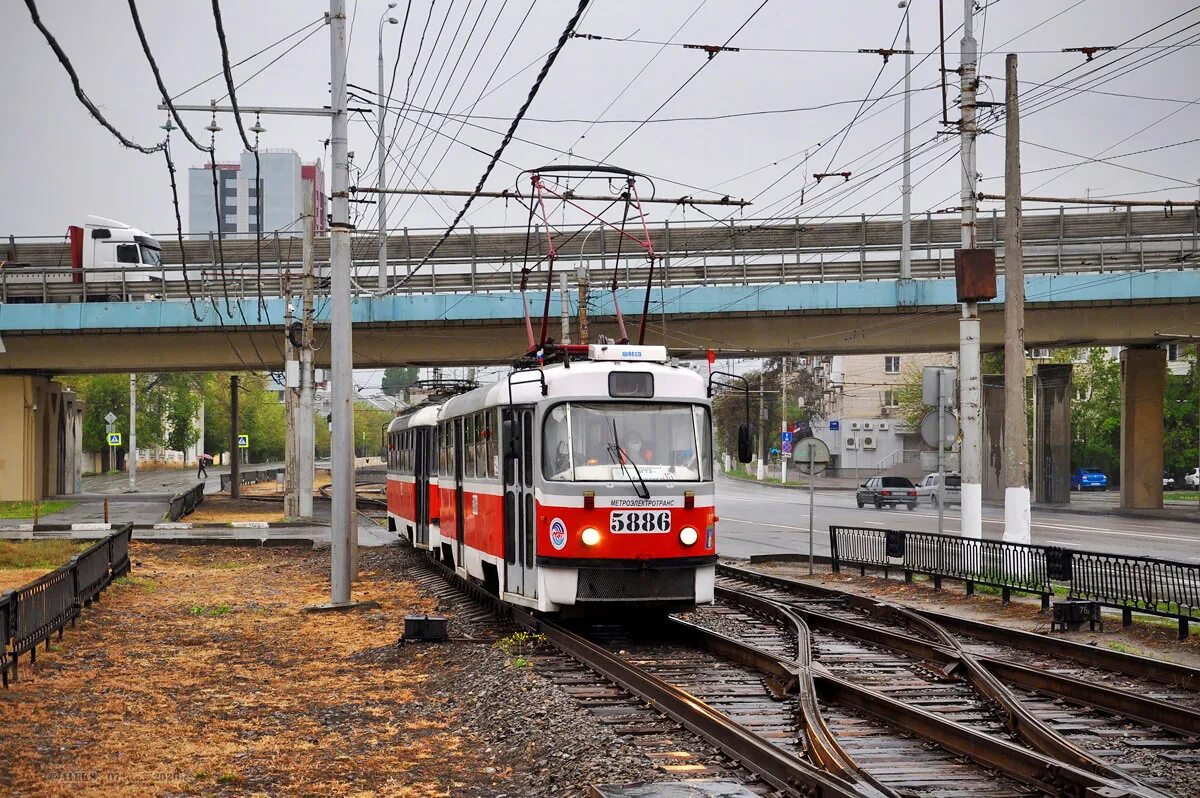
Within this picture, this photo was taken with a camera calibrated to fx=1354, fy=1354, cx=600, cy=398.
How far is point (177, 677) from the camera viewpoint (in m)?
12.9

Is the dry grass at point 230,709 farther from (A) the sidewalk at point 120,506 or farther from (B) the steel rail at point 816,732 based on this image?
(A) the sidewalk at point 120,506

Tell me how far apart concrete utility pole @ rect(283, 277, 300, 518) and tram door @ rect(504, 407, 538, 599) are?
21.0m

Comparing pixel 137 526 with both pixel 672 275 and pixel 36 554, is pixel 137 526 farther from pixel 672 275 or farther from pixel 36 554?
pixel 672 275

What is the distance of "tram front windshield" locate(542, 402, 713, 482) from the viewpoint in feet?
46.8

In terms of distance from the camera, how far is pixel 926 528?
3762 centimetres

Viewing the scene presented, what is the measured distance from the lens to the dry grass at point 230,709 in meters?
8.65

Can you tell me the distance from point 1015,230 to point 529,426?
9.76m

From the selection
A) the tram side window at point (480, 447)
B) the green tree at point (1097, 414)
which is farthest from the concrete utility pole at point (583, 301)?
the green tree at point (1097, 414)

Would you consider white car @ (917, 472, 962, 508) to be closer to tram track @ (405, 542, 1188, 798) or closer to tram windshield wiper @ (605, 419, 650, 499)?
tram windshield wiper @ (605, 419, 650, 499)

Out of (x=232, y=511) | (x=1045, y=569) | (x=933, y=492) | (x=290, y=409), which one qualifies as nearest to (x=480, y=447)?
(x=1045, y=569)

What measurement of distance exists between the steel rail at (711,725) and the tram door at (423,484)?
811 cm

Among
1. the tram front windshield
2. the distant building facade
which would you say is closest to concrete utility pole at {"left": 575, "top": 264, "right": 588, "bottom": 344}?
the tram front windshield

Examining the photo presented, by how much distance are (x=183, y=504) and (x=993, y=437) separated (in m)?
29.8

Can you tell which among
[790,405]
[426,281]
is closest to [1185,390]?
[790,405]
